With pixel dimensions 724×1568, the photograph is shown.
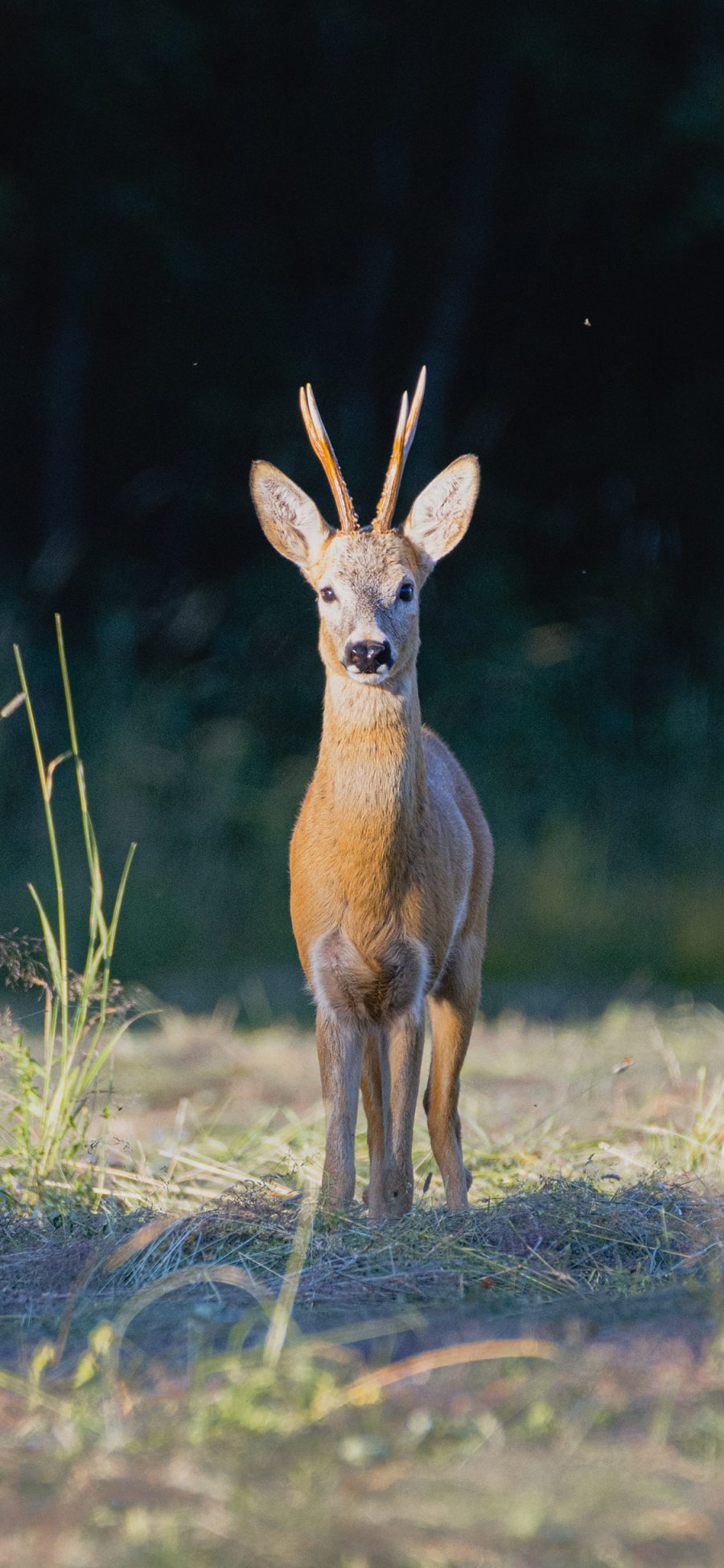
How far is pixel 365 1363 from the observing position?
3037 millimetres

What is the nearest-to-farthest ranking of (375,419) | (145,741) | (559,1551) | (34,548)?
1. (559,1551)
2. (145,741)
3. (34,548)
4. (375,419)

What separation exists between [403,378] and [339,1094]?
11.0m

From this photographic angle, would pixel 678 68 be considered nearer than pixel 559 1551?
No

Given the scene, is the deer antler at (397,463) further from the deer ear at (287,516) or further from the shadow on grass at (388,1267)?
the shadow on grass at (388,1267)

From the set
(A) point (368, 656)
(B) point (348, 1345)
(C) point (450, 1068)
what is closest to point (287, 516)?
(A) point (368, 656)

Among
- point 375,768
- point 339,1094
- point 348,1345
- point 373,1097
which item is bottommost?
point 373,1097

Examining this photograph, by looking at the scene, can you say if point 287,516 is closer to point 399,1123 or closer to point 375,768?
point 375,768

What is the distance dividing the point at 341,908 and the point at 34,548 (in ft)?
31.9

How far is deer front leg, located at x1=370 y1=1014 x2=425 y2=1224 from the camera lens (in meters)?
4.45

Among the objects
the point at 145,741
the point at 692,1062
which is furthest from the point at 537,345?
the point at 692,1062

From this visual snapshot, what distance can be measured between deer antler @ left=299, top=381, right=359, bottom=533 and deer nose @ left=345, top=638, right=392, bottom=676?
44 centimetres

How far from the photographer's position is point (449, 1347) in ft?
10.0

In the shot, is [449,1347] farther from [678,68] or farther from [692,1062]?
[678,68]

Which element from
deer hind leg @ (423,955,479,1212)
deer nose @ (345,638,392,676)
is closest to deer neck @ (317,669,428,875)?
deer nose @ (345,638,392,676)
